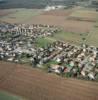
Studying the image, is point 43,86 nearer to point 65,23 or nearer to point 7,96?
point 7,96

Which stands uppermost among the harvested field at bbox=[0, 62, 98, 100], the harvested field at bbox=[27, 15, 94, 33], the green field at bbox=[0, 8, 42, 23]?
the green field at bbox=[0, 8, 42, 23]

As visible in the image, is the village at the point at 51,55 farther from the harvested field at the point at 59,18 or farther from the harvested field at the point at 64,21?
the harvested field at the point at 59,18

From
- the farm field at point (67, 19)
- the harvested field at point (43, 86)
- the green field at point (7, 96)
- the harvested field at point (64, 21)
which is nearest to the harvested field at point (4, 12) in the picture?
the farm field at point (67, 19)

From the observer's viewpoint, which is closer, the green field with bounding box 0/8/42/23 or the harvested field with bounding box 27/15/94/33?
the harvested field with bounding box 27/15/94/33

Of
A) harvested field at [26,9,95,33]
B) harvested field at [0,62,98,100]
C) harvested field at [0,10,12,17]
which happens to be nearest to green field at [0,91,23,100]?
harvested field at [0,62,98,100]

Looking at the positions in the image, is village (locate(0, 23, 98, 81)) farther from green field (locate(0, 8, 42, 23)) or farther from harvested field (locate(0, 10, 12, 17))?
harvested field (locate(0, 10, 12, 17))

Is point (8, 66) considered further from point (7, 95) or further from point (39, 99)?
point (39, 99)
